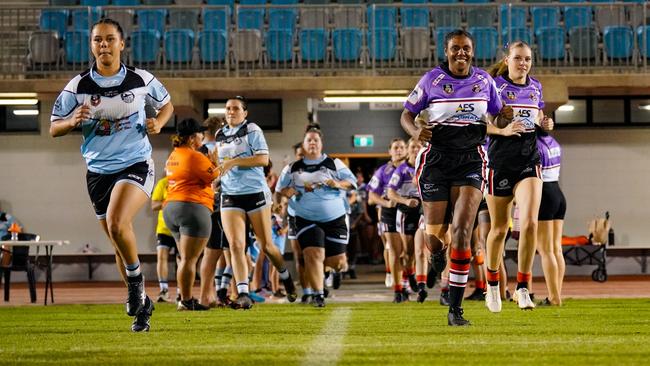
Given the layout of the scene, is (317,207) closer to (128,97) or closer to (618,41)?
(128,97)

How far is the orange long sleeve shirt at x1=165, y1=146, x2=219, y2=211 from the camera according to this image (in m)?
11.1

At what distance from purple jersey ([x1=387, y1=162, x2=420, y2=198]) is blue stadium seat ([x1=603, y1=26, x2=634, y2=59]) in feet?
29.4

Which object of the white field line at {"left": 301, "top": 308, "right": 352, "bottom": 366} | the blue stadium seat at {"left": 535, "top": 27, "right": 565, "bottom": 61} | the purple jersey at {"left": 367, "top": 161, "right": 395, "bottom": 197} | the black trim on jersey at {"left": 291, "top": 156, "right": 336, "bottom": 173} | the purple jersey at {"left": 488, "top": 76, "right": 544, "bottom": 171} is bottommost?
the white field line at {"left": 301, "top": 308, "right": 352, "bottom": 366}

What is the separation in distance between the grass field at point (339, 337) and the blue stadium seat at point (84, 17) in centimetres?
1133

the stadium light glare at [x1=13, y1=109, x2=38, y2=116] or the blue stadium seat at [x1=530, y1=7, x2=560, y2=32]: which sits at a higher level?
the blue stadium seat at [x1=530, y1=7, x2=560, y2=32]

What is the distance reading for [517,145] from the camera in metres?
9.84

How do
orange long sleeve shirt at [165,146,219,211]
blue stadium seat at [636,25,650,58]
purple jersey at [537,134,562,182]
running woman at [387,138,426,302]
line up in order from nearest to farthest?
1. purple jersey at [537,134,562,182]
2. orange long sleeve shirt at [165,146,219,211]
3. running woman at [387,138,426,302]
4. blue stadium seat at [636,25,650,58]

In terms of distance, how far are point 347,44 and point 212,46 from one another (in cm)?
270

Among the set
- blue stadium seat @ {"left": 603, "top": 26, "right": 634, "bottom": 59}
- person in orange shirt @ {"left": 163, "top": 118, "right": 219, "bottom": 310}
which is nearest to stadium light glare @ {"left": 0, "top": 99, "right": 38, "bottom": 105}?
person in orange shirt @ {"left": 163, "top": 118, "right": 219, "bottom": 310}

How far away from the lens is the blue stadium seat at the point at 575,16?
22.2m

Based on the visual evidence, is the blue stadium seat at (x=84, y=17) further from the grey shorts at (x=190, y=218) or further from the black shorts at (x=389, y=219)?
the grey shorts at (x=190, y=218)

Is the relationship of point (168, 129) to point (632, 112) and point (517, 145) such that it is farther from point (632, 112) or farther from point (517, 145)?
point (517, 145)

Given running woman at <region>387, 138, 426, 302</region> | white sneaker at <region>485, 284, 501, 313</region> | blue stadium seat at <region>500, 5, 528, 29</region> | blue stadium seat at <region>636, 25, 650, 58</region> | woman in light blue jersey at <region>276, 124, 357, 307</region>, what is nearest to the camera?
white sneaker at <region>485, 284, 501, 313</region>

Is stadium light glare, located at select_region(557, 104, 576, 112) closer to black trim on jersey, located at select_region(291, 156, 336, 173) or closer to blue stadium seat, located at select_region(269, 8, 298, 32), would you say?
blue stadium seat, located at select_region(269, 8, 298, 32)
